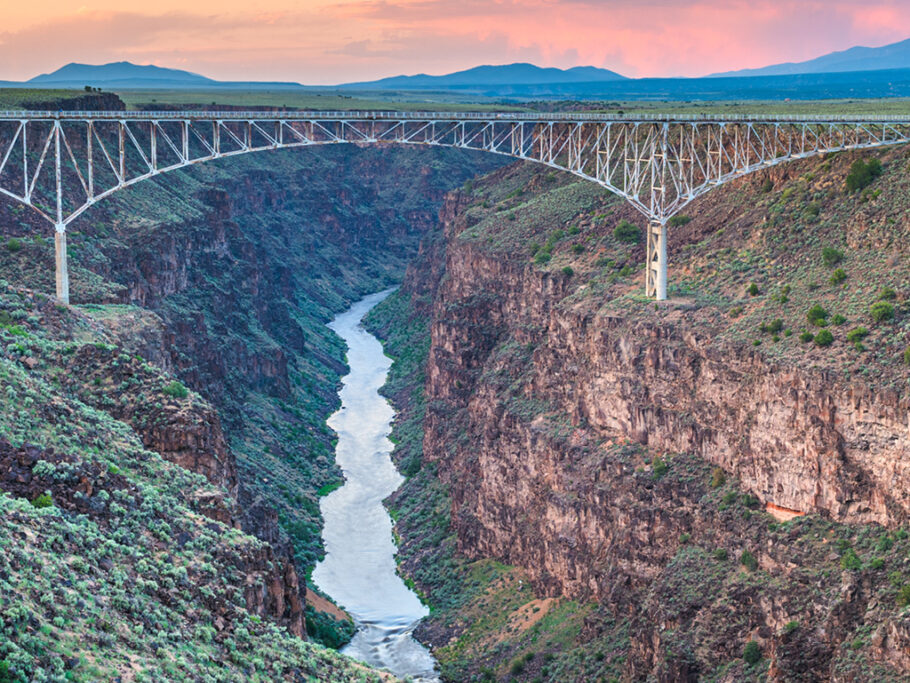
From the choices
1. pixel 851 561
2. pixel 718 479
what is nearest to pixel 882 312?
pixel 718 479

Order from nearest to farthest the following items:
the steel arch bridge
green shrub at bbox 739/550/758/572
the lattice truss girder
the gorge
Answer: the gorge, green shrub at bbox 739/550/758/572, the steel arch bridge, the lattice truss girder

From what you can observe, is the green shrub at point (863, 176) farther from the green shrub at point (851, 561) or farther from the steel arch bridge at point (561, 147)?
the green shrub at point (851, 561)

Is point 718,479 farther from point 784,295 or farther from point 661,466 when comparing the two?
point 784,295

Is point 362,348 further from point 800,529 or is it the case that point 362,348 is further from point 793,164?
point 800,529

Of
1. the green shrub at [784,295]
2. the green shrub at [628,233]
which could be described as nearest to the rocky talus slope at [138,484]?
the green shrub at [628,233]

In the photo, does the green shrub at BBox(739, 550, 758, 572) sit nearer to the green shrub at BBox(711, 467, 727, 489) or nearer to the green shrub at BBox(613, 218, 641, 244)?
the green shrub at BBox(711, 467, 727, 489)

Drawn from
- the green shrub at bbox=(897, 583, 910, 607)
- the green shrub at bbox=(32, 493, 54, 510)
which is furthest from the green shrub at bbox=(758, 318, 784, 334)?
the green shrub at bbox=(32, 493, 54, 510)
